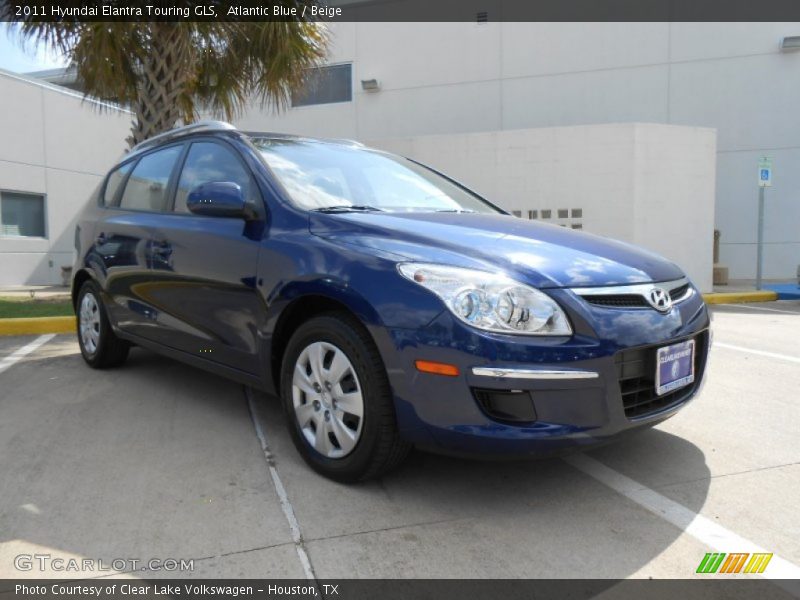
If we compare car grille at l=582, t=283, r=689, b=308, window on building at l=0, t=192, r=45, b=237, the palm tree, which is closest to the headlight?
car grille at l=582, t=283, r=689, b=308

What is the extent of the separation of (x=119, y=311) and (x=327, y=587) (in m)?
3.10

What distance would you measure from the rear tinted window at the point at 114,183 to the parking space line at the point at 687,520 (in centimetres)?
384

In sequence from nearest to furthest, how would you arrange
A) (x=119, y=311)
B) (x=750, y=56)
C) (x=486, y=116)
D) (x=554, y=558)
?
(x=554, y=558)
(x=119, y=311)
(x=750, y=56)
(x=486, y=116)

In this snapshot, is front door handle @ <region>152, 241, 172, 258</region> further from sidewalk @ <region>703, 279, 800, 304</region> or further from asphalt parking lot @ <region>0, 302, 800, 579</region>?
sidewalk @ <region>703, 279, 800, 304</region>

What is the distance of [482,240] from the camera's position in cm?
285

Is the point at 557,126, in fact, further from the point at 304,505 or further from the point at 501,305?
the point at 304,505

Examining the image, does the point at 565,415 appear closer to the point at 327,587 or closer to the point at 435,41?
the point at 327,587

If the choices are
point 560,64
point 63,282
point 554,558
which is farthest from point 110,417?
point 560,64

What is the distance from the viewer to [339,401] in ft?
9.18

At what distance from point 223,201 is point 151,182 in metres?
1.48

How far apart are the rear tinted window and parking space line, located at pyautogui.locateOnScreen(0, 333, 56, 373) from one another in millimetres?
1728

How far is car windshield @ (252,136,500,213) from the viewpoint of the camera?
3397 mm

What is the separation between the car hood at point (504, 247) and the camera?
102 inches

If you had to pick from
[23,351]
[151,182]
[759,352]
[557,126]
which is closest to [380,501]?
[151,182]
